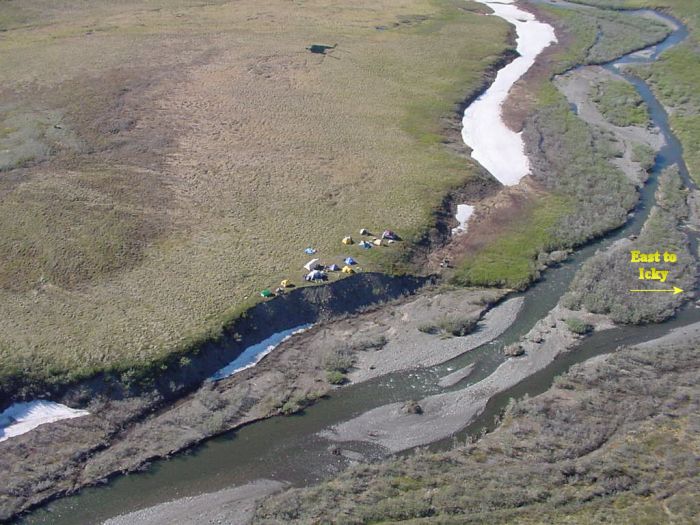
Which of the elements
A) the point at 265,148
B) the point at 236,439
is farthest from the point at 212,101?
the point at 236,439

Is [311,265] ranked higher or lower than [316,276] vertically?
higher

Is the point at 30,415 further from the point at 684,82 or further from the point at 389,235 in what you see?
the point at 684,82

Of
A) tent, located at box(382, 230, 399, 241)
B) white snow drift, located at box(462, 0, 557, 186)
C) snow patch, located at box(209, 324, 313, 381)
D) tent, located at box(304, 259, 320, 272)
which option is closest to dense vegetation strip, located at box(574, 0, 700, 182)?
white snow drift, located at box(462, 0, 557, 186)

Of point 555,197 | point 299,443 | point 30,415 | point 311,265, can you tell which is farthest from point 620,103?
point 30,415

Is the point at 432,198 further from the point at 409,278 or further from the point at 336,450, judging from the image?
the point at 336,450

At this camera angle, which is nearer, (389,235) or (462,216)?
(389,235)

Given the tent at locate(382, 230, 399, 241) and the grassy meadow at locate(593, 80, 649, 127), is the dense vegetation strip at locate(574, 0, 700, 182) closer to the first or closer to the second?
the grassy meadow at locate(593, 80, 649, 127)
